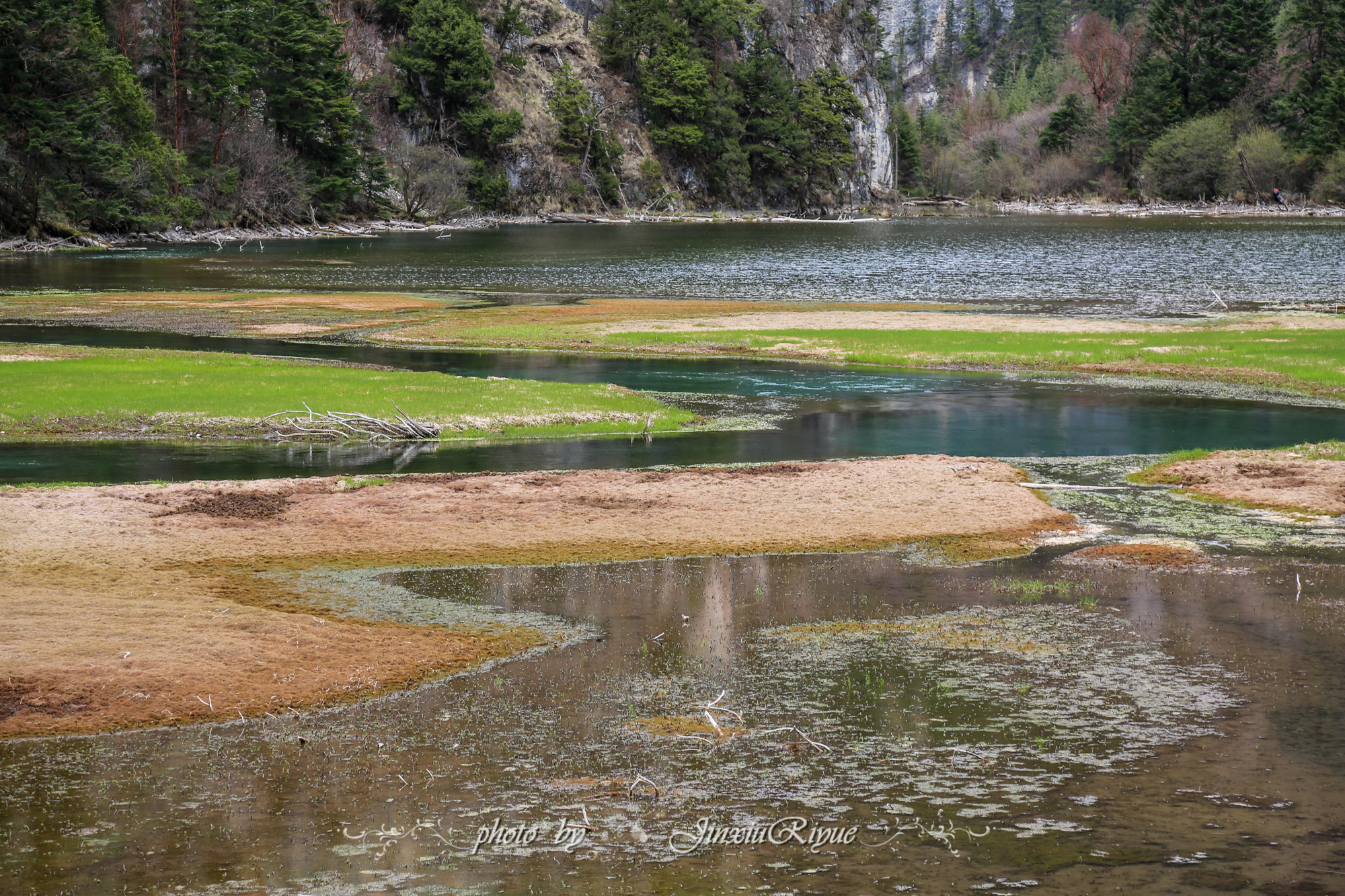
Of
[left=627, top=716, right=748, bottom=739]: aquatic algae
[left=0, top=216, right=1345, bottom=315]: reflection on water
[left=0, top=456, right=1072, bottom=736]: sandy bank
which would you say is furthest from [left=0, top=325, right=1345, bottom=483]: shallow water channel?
[left=0, top=216, right=1345, bottom=315]: reflection on water

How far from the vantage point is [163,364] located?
116ft

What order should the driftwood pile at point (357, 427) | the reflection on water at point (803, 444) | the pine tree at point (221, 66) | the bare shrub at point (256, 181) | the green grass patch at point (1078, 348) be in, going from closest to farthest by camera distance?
the reflection on water at point (803, 444)
the driftwood pile at point (357, 427)
the green grass patch at point (1078, 348)
the pine tree at point (221, 66)
the bare shrub at point (256, 181)

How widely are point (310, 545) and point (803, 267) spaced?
239ft

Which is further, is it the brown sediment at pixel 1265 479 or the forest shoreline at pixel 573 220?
the forest shoreline at pixel 573 220

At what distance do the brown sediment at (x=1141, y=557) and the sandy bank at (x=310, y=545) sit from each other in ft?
3.82

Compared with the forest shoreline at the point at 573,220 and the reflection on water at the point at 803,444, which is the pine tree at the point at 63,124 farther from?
the reflection on water at the point at 803,444

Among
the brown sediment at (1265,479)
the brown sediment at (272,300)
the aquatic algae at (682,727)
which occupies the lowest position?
the aquatic algae at (682,727)

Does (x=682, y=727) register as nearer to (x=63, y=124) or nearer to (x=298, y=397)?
(x=298, y=397)

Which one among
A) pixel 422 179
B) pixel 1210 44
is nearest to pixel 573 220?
pixel 422 179

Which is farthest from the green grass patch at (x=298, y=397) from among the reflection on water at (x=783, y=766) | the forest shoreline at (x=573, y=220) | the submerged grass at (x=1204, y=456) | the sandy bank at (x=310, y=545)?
the forest shoreline at (x=573, y=220)

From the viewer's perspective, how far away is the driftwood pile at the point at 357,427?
2764cm

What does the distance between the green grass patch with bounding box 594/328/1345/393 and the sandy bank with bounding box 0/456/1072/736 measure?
17124 millimetres

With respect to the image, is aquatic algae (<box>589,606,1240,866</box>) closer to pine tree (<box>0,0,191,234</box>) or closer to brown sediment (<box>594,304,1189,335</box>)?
brown sediment (<box>594,304,1189,335</box>)

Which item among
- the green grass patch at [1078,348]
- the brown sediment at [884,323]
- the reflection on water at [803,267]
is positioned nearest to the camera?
the green grass patch at [1078,348]
